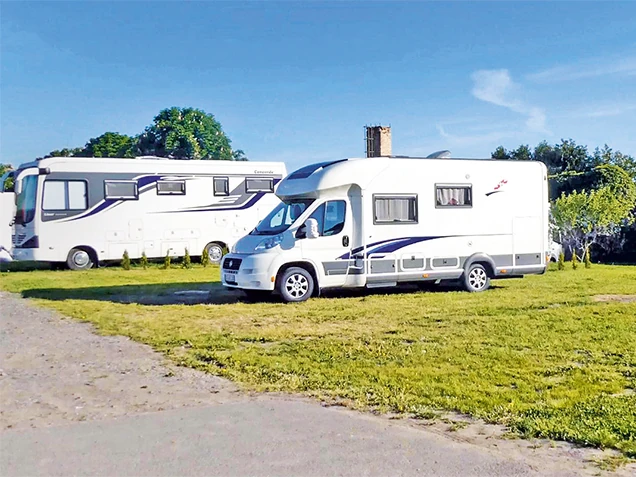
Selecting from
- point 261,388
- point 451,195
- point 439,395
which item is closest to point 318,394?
point 261,388

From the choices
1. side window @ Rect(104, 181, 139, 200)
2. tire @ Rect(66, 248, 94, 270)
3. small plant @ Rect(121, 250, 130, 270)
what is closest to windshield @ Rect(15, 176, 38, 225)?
tire @ Rect(66, 248, 94, 270)

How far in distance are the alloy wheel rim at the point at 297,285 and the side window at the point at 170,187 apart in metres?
9.26

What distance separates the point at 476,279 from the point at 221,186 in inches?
385

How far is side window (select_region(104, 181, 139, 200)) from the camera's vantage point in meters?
20.2

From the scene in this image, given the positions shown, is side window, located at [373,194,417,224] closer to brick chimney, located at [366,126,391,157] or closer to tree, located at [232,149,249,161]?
brick chimney, located at [366,126,391,157]

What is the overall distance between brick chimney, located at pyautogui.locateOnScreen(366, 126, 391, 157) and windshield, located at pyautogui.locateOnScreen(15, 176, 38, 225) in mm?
10003

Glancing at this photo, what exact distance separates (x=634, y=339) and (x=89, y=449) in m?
6.47

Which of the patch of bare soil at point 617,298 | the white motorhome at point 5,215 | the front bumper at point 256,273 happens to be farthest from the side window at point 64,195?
the patch of bare soil at point 617,298

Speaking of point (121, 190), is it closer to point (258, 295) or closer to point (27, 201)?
point (27, 201)

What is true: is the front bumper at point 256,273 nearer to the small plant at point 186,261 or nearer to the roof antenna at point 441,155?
the roof antenna at point 441,155

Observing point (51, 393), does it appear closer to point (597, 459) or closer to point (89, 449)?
point (89, 449)

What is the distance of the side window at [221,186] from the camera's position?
21547 millimetres

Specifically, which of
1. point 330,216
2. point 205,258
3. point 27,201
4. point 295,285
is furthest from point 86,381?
point 205,258

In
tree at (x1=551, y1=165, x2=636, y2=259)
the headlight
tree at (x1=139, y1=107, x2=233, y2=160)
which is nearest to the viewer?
the headlight
